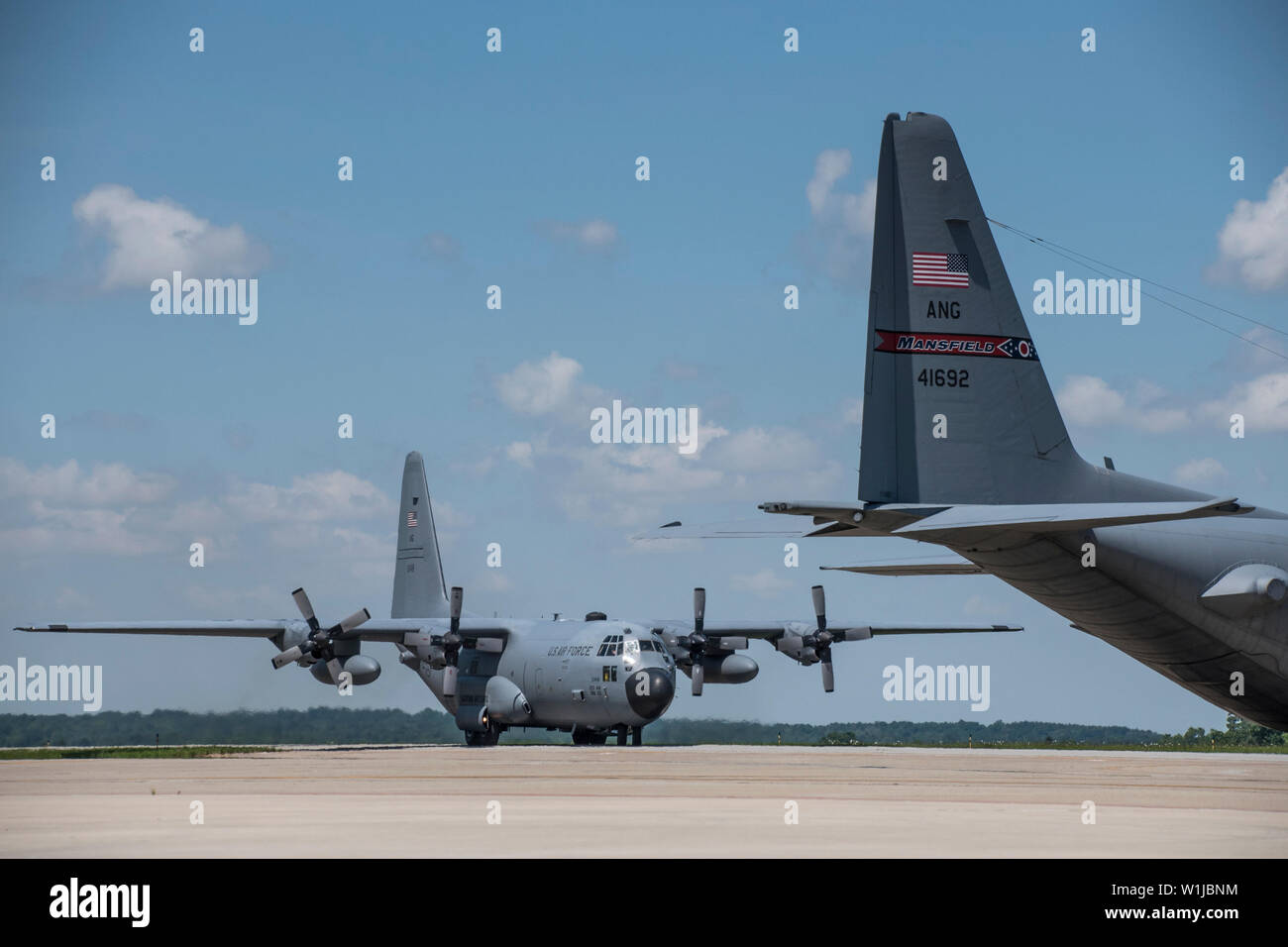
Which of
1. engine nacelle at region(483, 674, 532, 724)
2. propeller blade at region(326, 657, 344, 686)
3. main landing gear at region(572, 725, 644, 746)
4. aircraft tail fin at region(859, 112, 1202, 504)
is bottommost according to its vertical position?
main landing gear at region(572, 725, 644, 746)

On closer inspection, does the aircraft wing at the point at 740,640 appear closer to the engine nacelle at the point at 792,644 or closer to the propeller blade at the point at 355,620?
the engine nacelle at the point at 792,644

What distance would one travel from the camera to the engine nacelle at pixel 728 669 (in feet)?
164

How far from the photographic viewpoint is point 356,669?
45.7 meters

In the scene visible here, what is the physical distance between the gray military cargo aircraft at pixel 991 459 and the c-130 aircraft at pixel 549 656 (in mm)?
23621

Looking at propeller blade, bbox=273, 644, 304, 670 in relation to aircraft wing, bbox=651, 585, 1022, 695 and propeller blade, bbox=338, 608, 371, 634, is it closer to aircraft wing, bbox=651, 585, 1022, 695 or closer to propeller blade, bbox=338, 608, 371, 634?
propeller blade, bbox=338, 608, 371, 634

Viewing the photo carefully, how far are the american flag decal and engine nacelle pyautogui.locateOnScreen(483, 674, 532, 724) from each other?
30.0 m

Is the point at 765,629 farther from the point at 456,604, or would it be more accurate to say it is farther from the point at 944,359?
the point at 944,359

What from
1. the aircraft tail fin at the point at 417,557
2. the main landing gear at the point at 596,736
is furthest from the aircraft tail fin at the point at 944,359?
the aircraft tail fin at the point at 417,557

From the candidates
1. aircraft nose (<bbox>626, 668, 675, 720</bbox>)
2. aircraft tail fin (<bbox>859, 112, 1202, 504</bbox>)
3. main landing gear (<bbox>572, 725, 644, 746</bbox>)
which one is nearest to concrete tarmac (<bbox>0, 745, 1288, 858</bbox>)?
aircraft tail fin (<bbox>859, 112, 1202, 504</bbox>)

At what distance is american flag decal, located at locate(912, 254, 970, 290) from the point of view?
18.9m

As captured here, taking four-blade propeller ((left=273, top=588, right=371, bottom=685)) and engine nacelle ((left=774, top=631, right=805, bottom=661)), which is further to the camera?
engine nacelle ((left=774, top=631, right=805, bottom=661))
